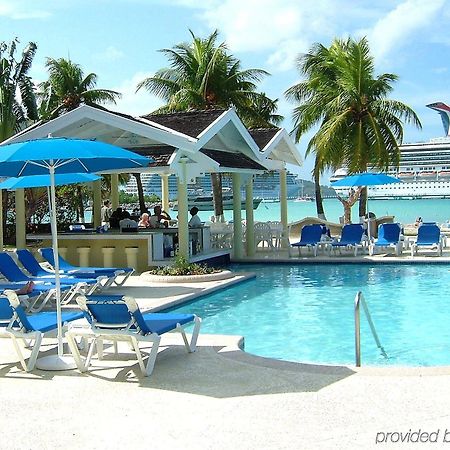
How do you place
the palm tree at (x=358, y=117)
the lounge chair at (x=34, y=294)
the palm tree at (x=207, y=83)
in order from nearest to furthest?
the lounge chair at (x=34, y=294)
the palm tree at (x=358, y=117)
the palm tree at (x=207, y=83)

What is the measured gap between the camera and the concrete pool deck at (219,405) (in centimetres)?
523

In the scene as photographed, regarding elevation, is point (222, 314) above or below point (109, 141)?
below

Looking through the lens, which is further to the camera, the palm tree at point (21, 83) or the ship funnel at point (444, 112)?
the ship funnel at point (444, 112)

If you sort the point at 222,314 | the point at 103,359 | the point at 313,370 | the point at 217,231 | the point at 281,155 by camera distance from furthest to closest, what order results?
the point at 281,155 → the point at 217,231 → the point at 222,314 → the point at 103,359 → the point at 313,370

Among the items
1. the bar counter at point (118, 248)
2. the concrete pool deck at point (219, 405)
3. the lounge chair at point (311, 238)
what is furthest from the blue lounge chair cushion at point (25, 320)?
the lounge chair at point (311, 238)

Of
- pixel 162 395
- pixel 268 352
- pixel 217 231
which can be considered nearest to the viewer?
pixel 162 395

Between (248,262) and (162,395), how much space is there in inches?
530

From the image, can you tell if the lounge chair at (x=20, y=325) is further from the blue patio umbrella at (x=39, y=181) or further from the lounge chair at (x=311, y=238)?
the lounge chair at (x=311, y=238)

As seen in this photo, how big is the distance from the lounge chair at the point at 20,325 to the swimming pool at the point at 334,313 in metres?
2.97

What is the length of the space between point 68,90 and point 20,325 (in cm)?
2712

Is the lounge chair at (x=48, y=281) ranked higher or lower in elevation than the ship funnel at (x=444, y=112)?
lower

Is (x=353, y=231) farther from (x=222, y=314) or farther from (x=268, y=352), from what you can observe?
(x=268, y=352)

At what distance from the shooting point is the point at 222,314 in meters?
12.3

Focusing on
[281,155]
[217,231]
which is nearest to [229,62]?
[281,155]
